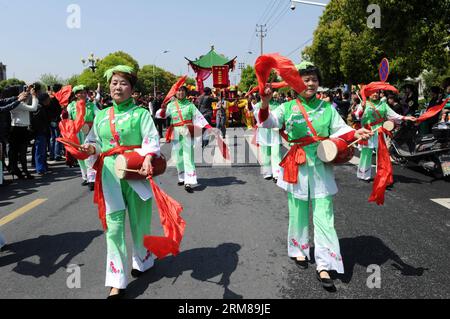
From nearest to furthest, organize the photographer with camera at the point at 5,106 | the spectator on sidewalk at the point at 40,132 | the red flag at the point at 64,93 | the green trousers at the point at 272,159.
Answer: the photographer with camera at the point at 5,106, the red flag at the point at 64,93, the green trousers at the point at 272,159, the spectator on sidewalk at the point at 40,132

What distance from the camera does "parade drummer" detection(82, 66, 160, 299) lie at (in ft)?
10.2

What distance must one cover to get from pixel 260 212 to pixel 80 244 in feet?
8.25

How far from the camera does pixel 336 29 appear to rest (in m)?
36.5

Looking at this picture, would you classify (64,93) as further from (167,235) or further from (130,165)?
(167,235)

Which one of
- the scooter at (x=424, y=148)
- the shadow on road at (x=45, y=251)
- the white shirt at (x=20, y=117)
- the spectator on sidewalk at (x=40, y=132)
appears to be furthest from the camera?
the spectator on sidewalk at (x=40, y=132)

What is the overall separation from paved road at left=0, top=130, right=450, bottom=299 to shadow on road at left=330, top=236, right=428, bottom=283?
0.01 m

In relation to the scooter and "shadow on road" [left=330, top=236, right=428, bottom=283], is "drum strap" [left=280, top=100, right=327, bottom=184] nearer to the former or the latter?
"shadow on road" [left=330, top=236, right=428, bottom=283]

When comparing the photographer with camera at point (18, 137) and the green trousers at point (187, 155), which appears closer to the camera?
the green trousers at point (187, 155)

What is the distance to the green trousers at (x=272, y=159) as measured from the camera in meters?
7.88

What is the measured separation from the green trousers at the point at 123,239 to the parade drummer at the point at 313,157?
1.33 meters

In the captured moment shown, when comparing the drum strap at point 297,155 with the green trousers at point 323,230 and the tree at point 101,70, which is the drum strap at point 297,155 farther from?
the tree at point 101,70

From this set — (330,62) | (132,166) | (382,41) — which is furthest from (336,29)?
(132,166)

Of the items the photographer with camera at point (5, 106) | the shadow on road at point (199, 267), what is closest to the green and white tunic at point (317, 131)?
the shadow on road at point (199, 267)
